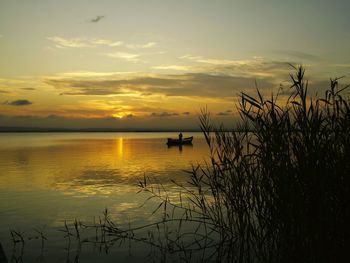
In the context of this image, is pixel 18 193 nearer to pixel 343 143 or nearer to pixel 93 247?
pixel 93 247

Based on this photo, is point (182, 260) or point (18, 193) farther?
point (18, 193)

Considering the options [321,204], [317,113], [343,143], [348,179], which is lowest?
[321,204]

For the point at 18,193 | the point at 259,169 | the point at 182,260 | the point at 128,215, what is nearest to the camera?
the point at 259,169

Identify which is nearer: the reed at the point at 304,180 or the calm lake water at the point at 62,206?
the reed at the point at 304,180

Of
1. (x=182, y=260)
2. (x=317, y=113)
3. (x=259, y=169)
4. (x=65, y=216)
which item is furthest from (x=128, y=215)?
(x=317, y=113)

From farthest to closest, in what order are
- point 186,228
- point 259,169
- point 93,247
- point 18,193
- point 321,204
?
1. point 18,193
2. point 186,228
3. point 93,247
4. point 259,169
5. point 321,204

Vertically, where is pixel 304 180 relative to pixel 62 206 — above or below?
above

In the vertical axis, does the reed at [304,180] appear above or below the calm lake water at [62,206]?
above

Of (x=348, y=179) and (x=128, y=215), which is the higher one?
(x=348, y=179)

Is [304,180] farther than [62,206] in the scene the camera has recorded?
No

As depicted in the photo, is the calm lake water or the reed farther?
the calm lake water

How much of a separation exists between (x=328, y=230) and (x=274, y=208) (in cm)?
101

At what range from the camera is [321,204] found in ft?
19.8

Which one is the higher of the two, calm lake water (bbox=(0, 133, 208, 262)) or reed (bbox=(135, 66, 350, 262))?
reed (bbox=(135, 66, 350, 262))
